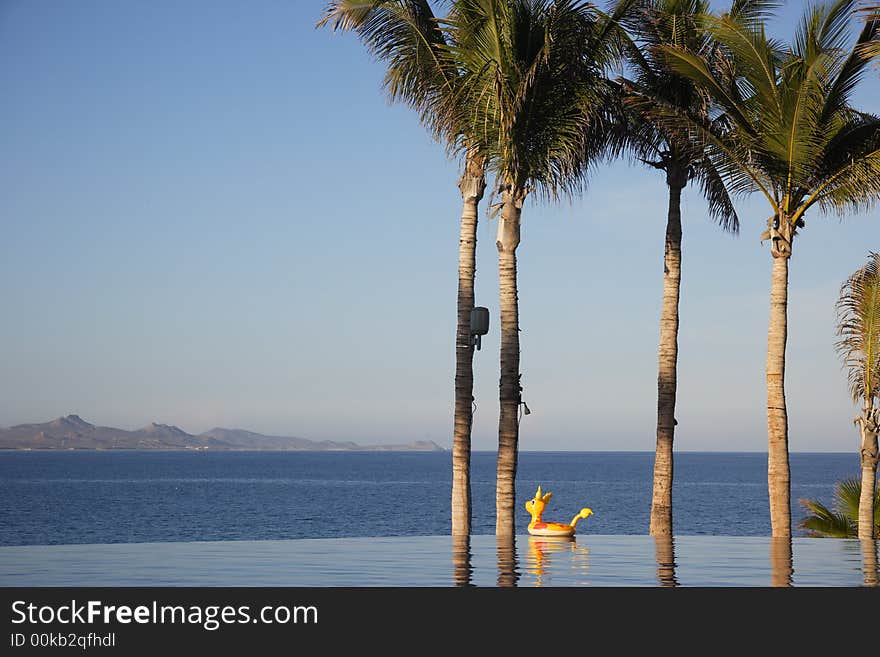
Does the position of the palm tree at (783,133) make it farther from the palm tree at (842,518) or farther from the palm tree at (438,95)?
the palm tree at (842,518)

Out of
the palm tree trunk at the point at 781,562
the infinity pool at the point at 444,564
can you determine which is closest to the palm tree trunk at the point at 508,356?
the infinity pool at the point at 444,564

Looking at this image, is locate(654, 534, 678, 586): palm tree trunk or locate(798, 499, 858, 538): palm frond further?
locate(798, 499, 858, 538): palm frond

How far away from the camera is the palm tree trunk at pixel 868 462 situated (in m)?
21.2

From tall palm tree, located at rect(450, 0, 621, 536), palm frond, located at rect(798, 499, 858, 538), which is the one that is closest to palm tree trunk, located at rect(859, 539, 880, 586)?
tall palm tree, located at rect(450, 0, 621, 536)

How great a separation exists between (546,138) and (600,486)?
113307 mm

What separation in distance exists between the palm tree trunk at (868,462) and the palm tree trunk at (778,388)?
4993 mm

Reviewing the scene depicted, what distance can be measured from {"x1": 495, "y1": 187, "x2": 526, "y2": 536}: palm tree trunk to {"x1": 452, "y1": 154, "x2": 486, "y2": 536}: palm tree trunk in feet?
1.82

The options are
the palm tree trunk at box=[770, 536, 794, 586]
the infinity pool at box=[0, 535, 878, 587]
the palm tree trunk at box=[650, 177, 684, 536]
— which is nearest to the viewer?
the infinity pool at box=[0, 535, 878, 587]

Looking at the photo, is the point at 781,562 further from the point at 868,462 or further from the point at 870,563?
the point at 868,462

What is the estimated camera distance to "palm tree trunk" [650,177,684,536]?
59.2 feet

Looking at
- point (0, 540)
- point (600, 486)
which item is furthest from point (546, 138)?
point (600, 486)

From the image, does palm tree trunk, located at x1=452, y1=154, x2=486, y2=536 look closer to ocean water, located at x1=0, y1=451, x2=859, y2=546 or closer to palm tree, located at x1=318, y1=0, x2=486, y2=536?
palm tree, located at x1=318, y1=0, x2=486, y2=536
